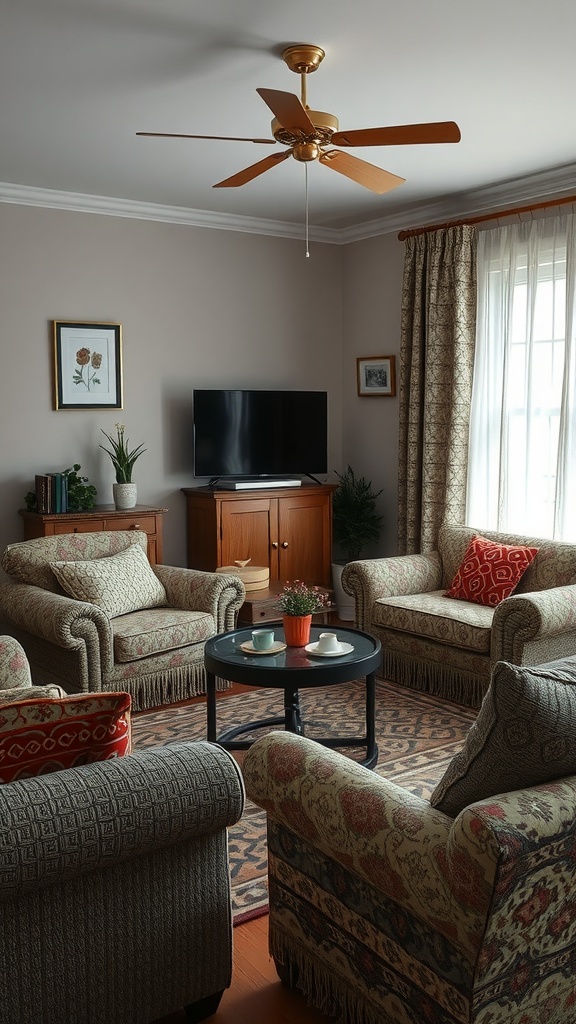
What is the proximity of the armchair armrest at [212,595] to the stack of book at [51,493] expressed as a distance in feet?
2.84

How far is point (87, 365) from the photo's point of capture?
18.1 feet

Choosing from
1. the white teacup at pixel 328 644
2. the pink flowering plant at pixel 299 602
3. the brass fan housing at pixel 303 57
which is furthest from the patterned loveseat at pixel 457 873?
the brass fan housing at pixel 303 57

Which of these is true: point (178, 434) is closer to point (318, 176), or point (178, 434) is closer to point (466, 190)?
point (318, 176)

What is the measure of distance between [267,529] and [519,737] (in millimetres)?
4222

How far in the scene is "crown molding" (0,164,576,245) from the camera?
508 cm

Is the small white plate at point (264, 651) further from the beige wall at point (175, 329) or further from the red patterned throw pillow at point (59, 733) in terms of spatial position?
the beige wall at point (175, 329)

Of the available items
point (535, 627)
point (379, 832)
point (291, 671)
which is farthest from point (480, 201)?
point (379, 832)

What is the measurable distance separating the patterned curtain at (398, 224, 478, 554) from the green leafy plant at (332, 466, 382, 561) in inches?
16.0

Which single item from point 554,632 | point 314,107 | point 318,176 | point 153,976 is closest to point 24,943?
point 153,976

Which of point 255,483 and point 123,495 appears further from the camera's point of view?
point 255,483

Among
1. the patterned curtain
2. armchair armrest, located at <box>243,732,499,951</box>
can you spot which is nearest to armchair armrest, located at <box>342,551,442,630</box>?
the patterned curtain

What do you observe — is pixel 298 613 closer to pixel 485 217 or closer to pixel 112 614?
pixel 112 614

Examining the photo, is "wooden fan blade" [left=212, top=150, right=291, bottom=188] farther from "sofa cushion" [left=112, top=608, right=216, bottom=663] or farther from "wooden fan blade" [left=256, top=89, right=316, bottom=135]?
"sofa cushion" [left=112, top=608, right=216, bottom=663]

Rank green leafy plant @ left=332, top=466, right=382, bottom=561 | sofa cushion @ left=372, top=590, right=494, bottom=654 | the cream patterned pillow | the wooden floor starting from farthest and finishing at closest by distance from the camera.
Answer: green leafy plant @ left=332, top=466, right=382, bottom=561 < the cream patterned pillow < sofa cushion @ left=372, top=590, right=494, bottom=654 < the wooden floor
